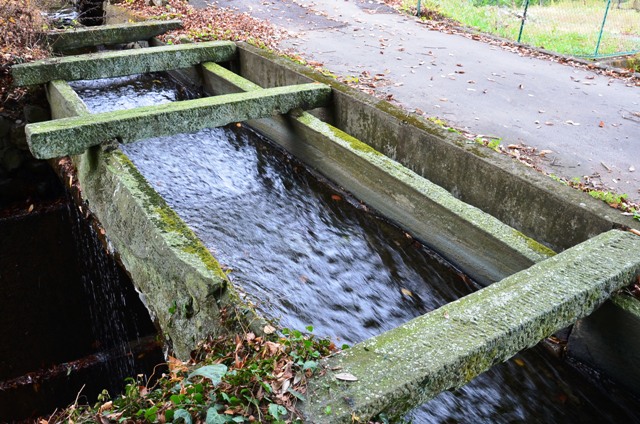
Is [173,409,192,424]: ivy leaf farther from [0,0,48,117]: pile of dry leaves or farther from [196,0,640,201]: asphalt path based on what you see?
[0,0,48,117]: pile of dry leaves

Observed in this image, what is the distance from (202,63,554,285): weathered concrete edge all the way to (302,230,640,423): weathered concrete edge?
0.57m

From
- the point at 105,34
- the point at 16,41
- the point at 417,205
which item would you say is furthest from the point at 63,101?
the point at 417,205

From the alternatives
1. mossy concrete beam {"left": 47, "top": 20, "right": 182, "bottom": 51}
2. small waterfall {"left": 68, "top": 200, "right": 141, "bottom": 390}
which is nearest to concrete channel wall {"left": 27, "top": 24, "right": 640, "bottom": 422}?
small waterfall {"left": 68, "top": 200, "right": 141, "bottom": 390}

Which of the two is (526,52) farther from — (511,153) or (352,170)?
(352,170)

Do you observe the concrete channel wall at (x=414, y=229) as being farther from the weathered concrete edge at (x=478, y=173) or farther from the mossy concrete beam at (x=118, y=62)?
the mossy concrete beam at (x=118, y=62)

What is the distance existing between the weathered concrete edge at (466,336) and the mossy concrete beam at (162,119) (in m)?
3.74

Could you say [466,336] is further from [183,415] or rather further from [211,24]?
[211,24]

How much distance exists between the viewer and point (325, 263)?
514 centimetres

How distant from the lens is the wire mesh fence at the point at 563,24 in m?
12.3

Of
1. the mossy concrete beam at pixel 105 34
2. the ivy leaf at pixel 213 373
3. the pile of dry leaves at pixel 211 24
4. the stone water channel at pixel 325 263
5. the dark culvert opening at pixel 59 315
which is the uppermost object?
the pile of dry leaves at pixel 211 24


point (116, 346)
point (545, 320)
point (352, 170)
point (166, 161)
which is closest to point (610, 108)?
point (352, 170)

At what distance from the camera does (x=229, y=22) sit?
418 inches

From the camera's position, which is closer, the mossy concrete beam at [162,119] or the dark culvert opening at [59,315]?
the mossy concrete beam at [162,119]

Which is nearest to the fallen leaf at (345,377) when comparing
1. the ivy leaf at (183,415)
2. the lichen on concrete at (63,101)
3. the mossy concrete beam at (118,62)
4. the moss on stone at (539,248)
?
the ivy leaf at (183,415)
